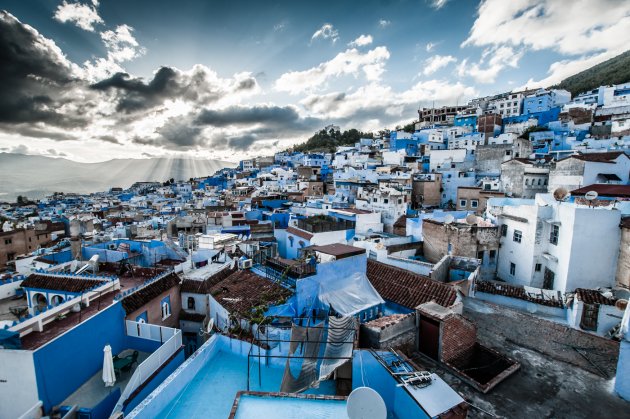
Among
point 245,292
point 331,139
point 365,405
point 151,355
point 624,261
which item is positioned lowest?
point 151,355

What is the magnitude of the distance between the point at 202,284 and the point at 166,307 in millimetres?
1916

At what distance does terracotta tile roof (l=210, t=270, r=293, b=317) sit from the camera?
12.0 metres

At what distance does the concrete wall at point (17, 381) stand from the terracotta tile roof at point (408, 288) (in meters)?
11.8

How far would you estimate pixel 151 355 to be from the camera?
961 centimetres

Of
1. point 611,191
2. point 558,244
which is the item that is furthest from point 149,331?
point 611,191

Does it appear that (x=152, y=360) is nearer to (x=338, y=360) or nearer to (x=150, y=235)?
(x=338, y=360)

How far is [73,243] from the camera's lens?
2188 centimetres

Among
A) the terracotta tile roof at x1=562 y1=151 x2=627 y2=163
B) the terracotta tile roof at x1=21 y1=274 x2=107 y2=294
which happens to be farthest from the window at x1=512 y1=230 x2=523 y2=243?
the terracotta tile roof at x1=21 y1=274 x2=107 y2=294

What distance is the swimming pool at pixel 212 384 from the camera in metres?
7.24

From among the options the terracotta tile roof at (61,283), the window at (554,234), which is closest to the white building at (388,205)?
the window at (554,234)

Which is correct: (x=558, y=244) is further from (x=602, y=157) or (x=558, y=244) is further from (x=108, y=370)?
(x=108, y=370)

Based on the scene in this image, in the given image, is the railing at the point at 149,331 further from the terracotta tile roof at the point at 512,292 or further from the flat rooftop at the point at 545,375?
the terracotta tile roof at the point at 512,292

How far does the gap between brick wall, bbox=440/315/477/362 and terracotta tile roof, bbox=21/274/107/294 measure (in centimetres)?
1376

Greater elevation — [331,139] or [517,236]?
[331,139]
